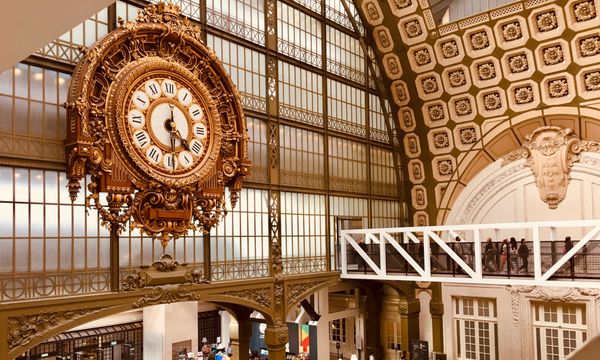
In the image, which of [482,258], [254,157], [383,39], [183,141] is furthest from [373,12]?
[183,141]

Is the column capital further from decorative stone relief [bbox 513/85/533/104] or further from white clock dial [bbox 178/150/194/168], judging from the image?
decorative stone relief [bbox 513/85/533/104]

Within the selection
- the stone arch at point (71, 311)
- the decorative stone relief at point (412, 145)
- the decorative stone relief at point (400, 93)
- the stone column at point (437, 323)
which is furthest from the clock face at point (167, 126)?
the stone column at point (437, 323)

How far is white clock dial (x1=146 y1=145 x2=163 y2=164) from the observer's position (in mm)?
12562

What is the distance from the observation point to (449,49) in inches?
782

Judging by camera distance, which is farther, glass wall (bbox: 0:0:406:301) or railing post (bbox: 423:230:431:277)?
railing post (bbox: 423:230:431:277)

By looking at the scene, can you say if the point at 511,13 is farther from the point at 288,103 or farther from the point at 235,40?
the point at 235,40

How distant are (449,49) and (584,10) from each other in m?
4.39

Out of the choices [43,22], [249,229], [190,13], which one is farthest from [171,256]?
[43,22]


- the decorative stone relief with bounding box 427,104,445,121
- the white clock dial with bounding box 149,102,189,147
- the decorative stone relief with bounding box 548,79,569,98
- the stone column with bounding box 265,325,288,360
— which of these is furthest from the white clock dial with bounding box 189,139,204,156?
the decorative stone relief with bounding box 548,79,569,98

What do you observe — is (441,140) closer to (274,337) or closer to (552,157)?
(552,157)

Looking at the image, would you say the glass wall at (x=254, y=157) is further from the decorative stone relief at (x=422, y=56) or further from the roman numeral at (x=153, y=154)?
the decorative stone relief at (x=422, y=56)

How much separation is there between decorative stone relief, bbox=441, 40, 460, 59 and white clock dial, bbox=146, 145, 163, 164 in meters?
11.6

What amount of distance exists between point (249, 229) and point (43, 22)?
1342cm

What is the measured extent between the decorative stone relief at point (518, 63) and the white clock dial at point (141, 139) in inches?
505
